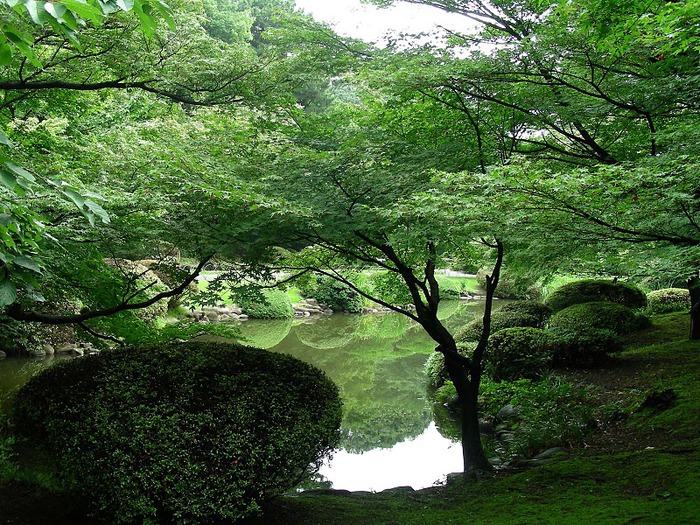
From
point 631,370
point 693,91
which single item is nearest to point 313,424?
point 693,91

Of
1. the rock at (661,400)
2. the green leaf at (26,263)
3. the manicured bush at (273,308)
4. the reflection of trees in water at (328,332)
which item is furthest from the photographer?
the manicured bush at (273,308)

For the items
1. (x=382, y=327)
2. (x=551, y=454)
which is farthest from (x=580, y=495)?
(x=382, y=327)

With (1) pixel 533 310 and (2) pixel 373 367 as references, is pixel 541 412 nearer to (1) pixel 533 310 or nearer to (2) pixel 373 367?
(1) pixel 533 310

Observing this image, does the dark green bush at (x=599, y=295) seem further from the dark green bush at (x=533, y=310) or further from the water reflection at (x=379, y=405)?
the water reflection at (x=379, y=405)

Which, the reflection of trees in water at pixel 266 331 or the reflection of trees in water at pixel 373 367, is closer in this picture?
the reflection of trees in water at pixel 373 367

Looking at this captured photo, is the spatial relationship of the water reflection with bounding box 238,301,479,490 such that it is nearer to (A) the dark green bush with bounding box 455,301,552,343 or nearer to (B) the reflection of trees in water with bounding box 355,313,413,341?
(B) the reflection of trees in water with bounding box 355,313,413,341

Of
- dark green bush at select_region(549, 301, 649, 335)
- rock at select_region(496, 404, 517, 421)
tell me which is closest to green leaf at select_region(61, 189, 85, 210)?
rock at select_region(496, 404, 517, 421)

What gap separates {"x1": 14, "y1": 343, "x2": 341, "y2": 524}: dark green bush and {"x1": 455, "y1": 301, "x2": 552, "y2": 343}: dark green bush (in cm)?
695

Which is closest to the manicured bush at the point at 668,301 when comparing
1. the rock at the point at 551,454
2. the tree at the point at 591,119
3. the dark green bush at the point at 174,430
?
the rock at the point at 551,454

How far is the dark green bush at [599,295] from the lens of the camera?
40.9 ft

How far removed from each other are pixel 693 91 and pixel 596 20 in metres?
0.98

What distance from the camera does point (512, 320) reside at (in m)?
11.0

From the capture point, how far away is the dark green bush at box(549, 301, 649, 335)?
10305 mm

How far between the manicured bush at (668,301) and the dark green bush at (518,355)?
6.15 m
